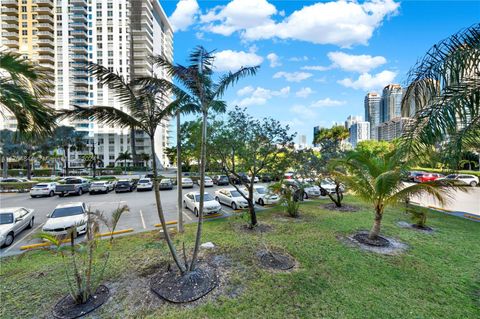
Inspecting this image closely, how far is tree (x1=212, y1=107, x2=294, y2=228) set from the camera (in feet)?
30.1

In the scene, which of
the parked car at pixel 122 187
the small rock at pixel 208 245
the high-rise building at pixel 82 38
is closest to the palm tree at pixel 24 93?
the small rock at pixel 208 245

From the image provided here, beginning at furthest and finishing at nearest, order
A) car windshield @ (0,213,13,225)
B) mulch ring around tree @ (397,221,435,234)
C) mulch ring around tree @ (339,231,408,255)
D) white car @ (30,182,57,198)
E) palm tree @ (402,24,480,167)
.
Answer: white car @ (30,182,57,198), mulch ring around tree @ (397,221,435,234), car windshield @ (0,213,13,225), mulch ring around tree @ (339,231,408,255), palm tree @ (402,24,480,167)

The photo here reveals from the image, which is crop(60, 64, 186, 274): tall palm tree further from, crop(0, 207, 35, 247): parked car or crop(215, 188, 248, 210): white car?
crop(215, 188, 248, 210): white car

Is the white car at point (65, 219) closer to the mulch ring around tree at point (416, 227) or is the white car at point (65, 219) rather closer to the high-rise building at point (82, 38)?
the mulch ring around tree at point (416, 227)

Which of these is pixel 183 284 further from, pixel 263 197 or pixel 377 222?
pixel 263 197

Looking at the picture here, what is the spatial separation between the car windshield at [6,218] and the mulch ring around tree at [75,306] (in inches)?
269

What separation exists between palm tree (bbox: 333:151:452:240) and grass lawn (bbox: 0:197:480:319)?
1.86 metres

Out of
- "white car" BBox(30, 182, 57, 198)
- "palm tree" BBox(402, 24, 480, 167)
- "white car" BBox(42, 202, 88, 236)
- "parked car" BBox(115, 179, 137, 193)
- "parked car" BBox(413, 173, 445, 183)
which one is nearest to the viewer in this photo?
"palm tree" BBox(402, 24, 480, 167)

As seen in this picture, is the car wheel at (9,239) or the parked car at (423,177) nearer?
the car wheel at (9,239)

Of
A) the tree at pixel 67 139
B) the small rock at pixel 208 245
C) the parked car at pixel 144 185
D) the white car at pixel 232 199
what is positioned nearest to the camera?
the small rock at pixel 208 245

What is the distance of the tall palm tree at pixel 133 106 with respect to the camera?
181 inches

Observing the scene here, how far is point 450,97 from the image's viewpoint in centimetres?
412

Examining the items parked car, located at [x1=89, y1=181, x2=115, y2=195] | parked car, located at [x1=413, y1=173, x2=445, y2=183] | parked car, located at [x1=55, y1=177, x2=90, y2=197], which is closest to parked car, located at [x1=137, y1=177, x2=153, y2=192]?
parked car, located at [x1=89, y1=181, x2=115, y2=195]

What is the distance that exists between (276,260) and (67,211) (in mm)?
9728
